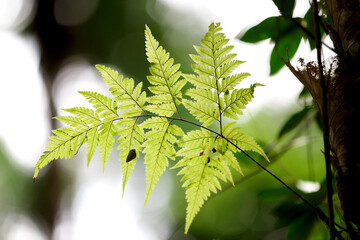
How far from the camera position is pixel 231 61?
52 cm

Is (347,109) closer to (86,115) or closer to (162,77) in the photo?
(162,77)

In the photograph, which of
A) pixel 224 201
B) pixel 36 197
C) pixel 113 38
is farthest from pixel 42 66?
pixel 224 201

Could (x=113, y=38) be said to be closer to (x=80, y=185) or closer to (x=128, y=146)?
(x=80, y=185)

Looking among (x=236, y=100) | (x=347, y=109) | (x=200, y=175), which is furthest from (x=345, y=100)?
(x=200, y=175)

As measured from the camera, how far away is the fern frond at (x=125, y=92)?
1.78 feet

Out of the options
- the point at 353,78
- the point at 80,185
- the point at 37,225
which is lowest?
the point at 37,225

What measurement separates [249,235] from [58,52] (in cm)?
344

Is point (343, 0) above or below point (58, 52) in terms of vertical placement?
above

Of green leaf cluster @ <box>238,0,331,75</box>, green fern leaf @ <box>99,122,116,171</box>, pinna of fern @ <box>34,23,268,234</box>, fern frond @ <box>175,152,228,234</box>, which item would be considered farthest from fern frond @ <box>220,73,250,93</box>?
green leaf cluster @ <box>238,0,331,75</box>

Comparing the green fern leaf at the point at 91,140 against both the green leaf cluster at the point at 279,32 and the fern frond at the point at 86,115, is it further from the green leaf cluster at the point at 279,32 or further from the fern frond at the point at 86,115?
the green leaf cluster at the point at 279,32

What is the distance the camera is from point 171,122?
0.55 meters

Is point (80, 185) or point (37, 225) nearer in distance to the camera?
point (37, 225)

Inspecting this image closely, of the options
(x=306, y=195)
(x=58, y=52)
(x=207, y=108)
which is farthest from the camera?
(x=58, y=52)

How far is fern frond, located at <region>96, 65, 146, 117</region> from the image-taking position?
1.78 feet
